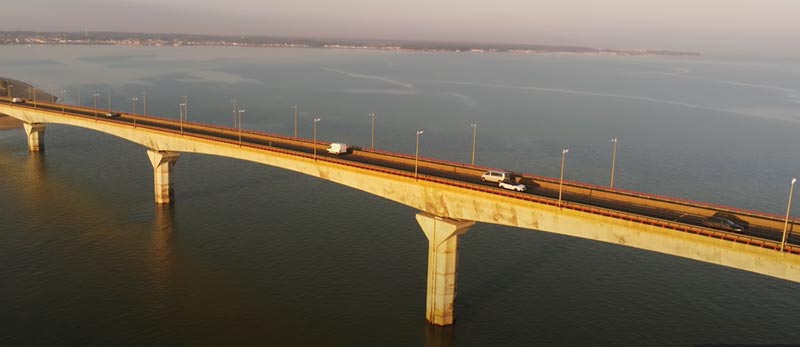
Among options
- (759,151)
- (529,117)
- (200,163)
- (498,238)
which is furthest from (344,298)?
(529,117)

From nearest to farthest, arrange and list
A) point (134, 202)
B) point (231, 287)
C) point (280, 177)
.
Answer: point (231, 287), point (134, 202), point (280, 177)

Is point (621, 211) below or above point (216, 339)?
above

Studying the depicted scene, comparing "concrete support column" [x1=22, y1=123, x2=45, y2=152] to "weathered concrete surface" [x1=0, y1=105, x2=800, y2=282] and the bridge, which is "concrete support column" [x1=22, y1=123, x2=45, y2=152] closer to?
the bridge

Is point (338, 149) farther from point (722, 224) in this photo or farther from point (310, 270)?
point (722, 224)

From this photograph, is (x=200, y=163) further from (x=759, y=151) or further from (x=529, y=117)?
(x=759, y=151)

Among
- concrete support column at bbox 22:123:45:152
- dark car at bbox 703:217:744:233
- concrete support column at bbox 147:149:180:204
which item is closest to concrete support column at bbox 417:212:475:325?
dark car at bbox 703:217:744:233

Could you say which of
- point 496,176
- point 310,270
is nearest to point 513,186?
point 496,176

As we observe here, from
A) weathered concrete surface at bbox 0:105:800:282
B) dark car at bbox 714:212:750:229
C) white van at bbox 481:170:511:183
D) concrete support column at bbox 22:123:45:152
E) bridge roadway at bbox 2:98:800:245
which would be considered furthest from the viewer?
concrete support column at bbox 22:123:45:152

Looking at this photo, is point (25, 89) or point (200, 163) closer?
point (200, 163)
